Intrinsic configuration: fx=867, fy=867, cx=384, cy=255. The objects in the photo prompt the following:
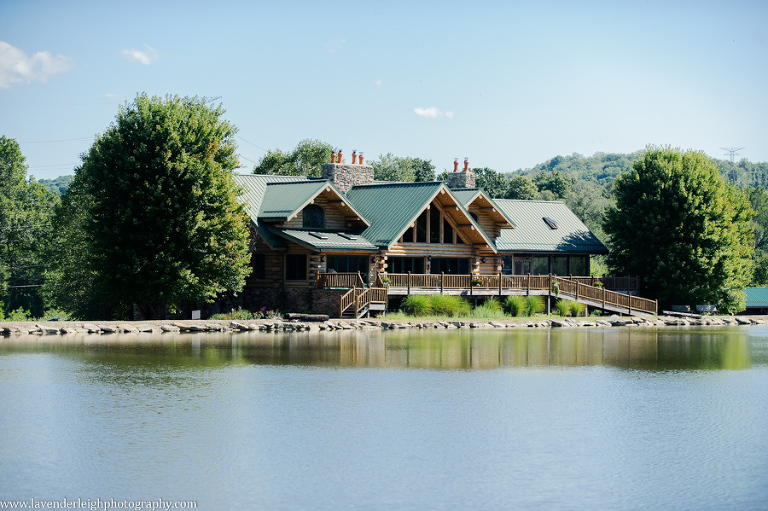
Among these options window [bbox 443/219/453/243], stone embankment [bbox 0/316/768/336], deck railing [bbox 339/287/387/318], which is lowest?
stone embankment [bbox 0/316/768/336]

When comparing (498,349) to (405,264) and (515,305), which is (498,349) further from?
(405,264)

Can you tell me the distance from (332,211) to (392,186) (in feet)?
14.5

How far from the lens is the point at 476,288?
47031 millimetres

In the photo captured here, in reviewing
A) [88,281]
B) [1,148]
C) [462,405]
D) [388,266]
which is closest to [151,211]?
[88,281]

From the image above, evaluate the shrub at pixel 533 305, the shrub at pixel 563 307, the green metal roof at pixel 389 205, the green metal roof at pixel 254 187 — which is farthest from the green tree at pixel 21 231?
the shrub at pixel 563 307

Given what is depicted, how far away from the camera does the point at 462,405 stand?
18.7 metres

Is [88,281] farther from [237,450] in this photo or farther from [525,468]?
[525,468]

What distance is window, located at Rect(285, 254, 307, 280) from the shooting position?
149 ft

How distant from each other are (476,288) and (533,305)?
330 centimetres

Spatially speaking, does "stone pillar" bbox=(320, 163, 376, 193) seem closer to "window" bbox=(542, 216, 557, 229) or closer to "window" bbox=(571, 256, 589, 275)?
"window" bbox=(542, 216, 557, 229)

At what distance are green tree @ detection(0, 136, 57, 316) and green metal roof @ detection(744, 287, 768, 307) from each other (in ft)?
184

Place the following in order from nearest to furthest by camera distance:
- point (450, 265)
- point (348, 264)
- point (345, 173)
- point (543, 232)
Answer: point (348, 264) < point (450, 265) < point (345, 173) < point (543, 232)

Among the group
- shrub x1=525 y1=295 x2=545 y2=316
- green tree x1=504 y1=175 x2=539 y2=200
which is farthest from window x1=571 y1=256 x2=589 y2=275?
green tree x1=504 y1=175 x2=539 y2=200

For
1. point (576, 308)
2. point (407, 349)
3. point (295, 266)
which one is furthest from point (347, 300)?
point (576, 308)
